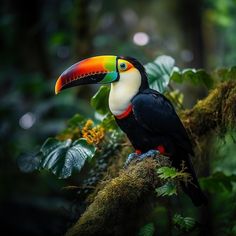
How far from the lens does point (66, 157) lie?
3371mm

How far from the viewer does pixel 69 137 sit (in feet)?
13.4

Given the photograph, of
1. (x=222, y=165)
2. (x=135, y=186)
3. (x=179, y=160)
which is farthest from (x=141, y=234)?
(x=222, y=165)

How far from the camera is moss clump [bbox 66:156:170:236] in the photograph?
2732 mm

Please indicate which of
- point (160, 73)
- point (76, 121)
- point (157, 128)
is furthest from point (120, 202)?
point (160, 73)

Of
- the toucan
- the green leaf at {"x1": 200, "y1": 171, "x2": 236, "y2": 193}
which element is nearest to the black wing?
the toucan

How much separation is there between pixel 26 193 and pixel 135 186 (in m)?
4.77

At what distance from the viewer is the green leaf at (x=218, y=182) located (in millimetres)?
3629

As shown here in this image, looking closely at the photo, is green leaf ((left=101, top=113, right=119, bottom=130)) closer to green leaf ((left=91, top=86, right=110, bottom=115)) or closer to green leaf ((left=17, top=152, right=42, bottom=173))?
green leaf ((left=91, top=86, right=110, bottom=115))

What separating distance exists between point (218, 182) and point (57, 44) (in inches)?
182

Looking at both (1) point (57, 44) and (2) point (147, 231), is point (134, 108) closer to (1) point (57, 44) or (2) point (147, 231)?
(2) point (147, 231)

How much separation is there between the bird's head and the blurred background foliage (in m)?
2.76

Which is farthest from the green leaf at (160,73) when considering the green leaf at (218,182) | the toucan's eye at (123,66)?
the green leaf at (218,182)

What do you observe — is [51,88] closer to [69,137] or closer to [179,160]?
[69,137]

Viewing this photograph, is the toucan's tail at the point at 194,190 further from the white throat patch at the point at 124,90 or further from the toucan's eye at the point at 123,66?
the toucan's eye at the point at 123,66
